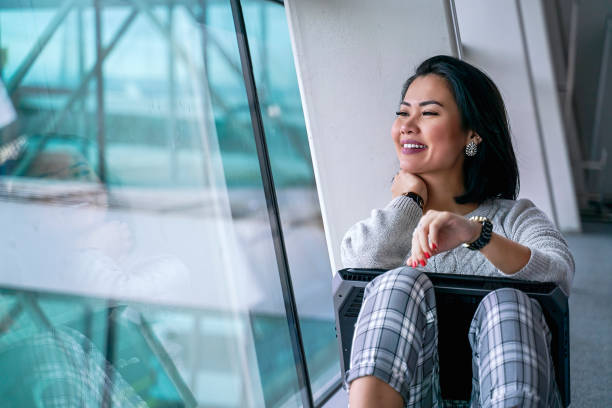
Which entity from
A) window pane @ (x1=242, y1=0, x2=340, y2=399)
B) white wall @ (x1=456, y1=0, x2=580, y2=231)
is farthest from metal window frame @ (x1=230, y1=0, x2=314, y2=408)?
white wall @ (x1=456, y1=0, x2=580, y2=231)

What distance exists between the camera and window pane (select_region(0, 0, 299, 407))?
1.20 metres

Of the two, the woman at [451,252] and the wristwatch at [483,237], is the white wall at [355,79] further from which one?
the wristwatch at [483,237]

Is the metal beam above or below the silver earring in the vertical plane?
above

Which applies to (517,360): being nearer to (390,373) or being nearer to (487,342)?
(487,342)

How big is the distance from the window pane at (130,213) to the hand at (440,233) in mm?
814

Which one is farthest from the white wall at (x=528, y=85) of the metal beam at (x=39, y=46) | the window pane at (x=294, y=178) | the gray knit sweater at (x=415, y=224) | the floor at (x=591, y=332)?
the metal beam at (x=39, y=46)

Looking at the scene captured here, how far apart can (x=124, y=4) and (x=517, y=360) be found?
4.66 feet

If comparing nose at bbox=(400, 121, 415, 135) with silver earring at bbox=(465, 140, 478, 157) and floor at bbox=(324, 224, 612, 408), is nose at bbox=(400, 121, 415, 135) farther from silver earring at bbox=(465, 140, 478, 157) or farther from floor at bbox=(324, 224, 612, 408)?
floor at bbox=(324, 224, 612, 408)

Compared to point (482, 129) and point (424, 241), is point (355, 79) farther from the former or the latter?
point (424, 241)

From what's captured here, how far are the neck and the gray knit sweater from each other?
0.21 ft

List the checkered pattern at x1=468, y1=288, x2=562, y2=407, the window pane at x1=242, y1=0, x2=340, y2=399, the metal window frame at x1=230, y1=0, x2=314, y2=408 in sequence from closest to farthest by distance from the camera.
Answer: the checkered pattern at x1=468, y1=288, x2=562, y2=407
the metal window frame at x1=230, y1=0, x2=314, y2=408
the window pane at x1=242, y1=0, x2=340, y2=399

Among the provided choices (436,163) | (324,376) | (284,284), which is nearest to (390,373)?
(436,163)

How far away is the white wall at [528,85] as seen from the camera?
4324 millimetres

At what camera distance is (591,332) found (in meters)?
2.51
